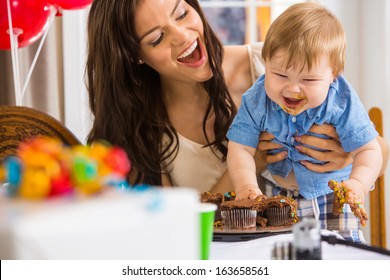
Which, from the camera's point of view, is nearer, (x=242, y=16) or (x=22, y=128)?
(x=22, y=128)

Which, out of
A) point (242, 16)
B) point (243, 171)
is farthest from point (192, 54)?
point (242, 16)

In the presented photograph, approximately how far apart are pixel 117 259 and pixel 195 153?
1.42m

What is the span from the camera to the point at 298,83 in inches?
54.1

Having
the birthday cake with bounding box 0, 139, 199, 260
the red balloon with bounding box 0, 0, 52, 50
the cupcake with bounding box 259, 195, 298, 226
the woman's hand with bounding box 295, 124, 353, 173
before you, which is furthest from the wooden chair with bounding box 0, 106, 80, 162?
the birthday cake with bounding box 0, 139, 199, 260

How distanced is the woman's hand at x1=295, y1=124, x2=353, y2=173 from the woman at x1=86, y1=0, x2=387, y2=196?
0.06 ft

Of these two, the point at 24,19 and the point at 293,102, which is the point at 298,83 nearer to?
the point at 293,102

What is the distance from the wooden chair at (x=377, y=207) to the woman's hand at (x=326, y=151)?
2.48 ft

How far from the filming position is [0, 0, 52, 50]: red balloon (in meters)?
2.13

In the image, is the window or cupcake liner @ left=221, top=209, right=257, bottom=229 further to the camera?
the window

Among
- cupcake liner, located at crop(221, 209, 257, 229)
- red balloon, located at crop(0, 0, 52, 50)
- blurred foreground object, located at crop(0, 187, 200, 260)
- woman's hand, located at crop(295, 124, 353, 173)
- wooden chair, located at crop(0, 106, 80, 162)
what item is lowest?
cupcake liner, located at crop(221, 209, 257, 229)

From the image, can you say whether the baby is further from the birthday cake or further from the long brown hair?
the birthday cake

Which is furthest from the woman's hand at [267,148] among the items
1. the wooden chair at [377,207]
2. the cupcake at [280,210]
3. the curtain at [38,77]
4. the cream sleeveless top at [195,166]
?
the curtain at [38,77]

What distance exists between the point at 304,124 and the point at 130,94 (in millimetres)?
634

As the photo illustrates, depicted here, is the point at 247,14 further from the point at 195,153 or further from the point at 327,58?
the point at 327,58
